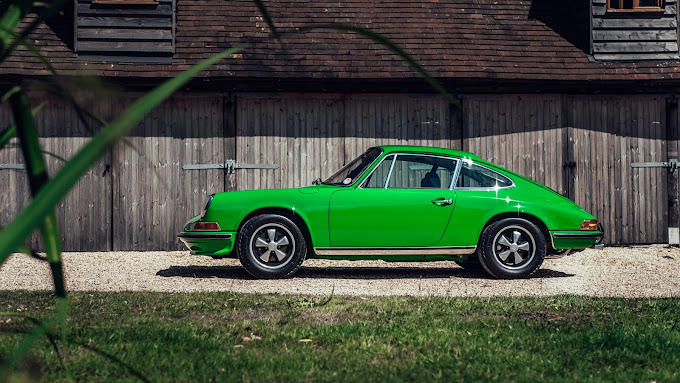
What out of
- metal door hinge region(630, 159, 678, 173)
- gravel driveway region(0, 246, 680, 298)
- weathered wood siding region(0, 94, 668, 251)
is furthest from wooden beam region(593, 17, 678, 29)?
gravel driveway region(0, 246, 680, 298)

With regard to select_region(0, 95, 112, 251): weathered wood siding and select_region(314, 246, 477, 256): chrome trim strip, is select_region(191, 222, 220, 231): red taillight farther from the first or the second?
select_region(0, 95, 112, 251): weathered wood siding

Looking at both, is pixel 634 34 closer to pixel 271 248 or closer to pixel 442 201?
pixel 442 201

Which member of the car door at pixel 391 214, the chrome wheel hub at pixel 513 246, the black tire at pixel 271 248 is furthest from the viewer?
the chrome wheel hub at pixel 513 246

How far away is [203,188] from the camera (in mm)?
12320

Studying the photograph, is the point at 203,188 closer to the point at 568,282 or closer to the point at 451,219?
the point at 451,219

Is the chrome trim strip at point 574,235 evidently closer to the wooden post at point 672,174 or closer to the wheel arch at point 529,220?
the wheel arch at point 529,220

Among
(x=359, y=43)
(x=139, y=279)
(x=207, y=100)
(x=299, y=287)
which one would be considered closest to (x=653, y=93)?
(x=359, y=43)

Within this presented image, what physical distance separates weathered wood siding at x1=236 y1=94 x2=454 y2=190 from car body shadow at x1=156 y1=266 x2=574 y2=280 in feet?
10.5

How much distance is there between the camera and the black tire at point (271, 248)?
8047 millimetres

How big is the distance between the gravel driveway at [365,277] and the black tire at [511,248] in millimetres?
146

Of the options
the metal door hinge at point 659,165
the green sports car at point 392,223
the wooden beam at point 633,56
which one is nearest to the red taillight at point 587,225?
the green sports car at point 392,223

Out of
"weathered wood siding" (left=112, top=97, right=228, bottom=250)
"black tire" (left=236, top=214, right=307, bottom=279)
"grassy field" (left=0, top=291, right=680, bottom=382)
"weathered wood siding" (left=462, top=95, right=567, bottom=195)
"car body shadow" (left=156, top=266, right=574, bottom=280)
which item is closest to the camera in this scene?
"grassy field" (left=0, top=291, right=680, bottom=382)

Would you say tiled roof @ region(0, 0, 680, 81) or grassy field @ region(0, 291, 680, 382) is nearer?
grassy field @ region(0, 291, 680, 382)

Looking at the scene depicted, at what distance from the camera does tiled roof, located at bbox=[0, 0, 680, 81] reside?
12156mm
